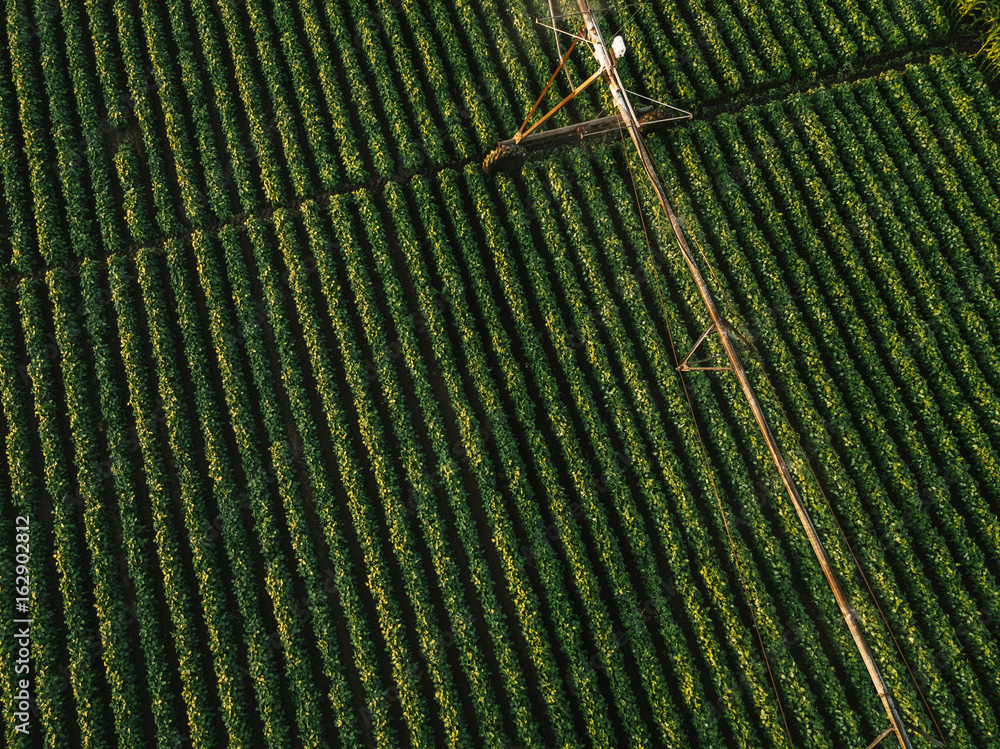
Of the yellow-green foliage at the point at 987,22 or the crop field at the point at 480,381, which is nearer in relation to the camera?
the crop field at the point at 480,381

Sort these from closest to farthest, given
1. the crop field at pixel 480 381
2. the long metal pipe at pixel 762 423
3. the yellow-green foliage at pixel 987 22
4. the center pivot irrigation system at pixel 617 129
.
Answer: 1. the long metal pipe at pixel 762 423
2. the center pivot irrigation system at pixel 617 129
3. the crop field at pixel 480 381
4. the yellow-green foliage at pixel 987 22

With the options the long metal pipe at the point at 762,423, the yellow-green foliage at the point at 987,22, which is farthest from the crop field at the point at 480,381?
the long metal pipe at the point at 762,423

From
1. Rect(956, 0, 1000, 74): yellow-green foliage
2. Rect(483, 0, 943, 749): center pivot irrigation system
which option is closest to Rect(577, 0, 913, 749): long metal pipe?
Rect(483, 0, 943, 749): center pivot irrigation system

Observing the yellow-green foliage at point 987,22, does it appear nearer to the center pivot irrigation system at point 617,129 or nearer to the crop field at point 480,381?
the crop field at point 480,381

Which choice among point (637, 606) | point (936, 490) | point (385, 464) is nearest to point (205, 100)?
point (385, 464)

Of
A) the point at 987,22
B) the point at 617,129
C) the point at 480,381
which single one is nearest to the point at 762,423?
the point at 480,381

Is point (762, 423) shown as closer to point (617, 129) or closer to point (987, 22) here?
point (617, 129)

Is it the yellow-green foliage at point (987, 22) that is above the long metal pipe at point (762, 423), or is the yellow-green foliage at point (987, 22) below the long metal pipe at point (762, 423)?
above

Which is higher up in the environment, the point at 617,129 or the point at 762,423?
the point at 617,129

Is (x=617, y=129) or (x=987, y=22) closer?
(x=617, y=129)
